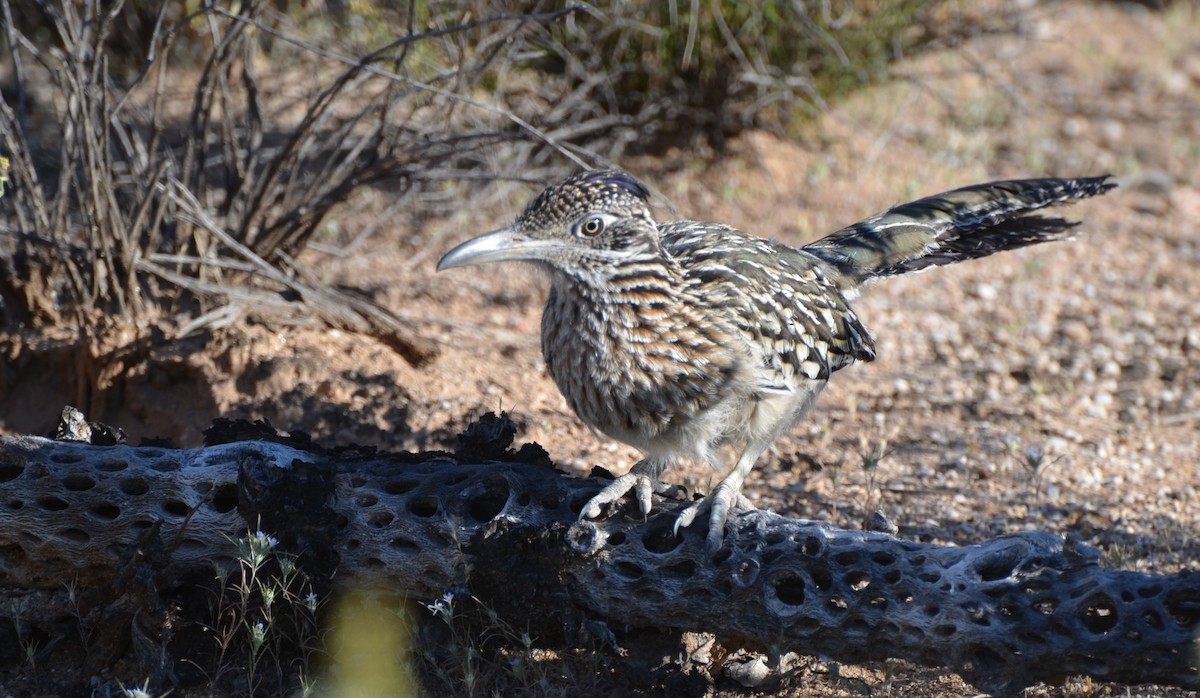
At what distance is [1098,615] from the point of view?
314 cm

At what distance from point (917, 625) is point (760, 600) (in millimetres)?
424

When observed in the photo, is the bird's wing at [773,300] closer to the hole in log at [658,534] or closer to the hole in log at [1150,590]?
the hole in log at [658,534]

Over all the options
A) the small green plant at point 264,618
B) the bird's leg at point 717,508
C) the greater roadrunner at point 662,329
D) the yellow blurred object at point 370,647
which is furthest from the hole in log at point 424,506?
the bird's leg at point 717,508

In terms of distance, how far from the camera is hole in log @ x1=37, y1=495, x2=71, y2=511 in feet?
11.7

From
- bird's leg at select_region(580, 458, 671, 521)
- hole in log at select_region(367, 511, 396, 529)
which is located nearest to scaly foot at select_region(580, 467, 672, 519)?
bird's leg at select_region(580, 458, 671, 521)

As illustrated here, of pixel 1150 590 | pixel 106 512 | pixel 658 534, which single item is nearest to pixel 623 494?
pixel 658 534

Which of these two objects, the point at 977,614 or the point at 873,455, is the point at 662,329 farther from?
the point at 873,455

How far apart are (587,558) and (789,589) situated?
0.58 m

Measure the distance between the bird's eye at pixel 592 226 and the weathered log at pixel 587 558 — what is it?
754 mm

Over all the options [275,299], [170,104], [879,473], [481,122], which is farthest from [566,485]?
[170,104]

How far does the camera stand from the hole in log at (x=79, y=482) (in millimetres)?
3580

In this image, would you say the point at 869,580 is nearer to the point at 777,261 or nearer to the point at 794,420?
the point at 794,420

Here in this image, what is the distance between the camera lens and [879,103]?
8781mm

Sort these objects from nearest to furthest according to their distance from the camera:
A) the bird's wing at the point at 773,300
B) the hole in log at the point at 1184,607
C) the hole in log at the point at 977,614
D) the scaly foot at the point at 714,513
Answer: the hole in log at the point at 1184,607, the hole in log at the point at 977,614, the scaly foot at the point at 714,513, the bird's wing at the point at 773,300
